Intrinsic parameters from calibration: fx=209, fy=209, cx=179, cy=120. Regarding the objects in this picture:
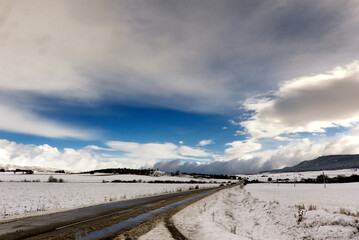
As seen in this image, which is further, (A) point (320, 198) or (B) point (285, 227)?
(A) point (320, 198)

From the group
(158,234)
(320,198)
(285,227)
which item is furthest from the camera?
(320,198)

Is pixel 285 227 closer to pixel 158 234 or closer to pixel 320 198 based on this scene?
pixel 158 234

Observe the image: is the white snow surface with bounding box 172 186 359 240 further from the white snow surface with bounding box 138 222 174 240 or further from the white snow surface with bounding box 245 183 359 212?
the white snow surface with bounding box 245 183 359 212

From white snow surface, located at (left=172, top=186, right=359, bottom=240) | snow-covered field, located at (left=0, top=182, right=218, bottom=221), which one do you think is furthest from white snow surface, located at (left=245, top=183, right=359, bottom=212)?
snow-covered field, located at (left=0, top=182, right=218, bottom=221)

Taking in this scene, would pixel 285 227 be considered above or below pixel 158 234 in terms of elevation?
below

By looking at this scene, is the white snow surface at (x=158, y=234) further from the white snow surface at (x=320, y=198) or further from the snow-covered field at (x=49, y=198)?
the white snow surface at (x=320, y=198)

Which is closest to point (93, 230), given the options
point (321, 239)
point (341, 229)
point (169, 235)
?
point (169, 235)

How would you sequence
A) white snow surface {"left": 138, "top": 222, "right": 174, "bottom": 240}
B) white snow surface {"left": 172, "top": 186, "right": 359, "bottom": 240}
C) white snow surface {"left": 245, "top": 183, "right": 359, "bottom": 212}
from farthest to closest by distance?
1. white snow surface {"left": 245, "top": 183, "right": 359, "bottom": 212}
2. white snow surface {"left": 172, "top": 186, "right": 359, "bottom": 240}
3. white snow surface {"left": 138, "top": 222, "right": 174, "bottom": 240}

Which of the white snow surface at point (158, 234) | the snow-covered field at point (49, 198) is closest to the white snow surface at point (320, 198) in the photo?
the white snow surface at point (158, 234)

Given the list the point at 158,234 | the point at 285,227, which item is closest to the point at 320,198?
the point at 285,227

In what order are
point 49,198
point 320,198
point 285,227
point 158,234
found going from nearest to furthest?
point 158,234, point 285,227, point 320,198, point 49,198

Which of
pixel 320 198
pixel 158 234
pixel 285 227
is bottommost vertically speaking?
pixel 320 198

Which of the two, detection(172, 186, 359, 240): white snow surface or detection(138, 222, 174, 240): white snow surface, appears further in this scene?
detection(172, 186, 359, 240): white snow surface

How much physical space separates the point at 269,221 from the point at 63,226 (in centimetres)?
1435
